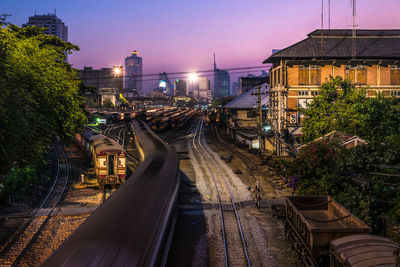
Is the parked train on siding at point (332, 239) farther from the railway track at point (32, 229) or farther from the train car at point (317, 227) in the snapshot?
the railway track at point (32, 229)

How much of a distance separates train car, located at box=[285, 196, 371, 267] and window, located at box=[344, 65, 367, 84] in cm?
2422

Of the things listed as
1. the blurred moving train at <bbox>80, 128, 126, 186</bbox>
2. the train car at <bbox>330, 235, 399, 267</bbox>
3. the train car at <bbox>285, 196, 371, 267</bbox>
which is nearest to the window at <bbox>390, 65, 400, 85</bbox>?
the train car at <bbox>285, 196, 371, 267</bbox>

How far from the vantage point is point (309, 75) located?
108 feet

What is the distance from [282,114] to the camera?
34094 millimetres

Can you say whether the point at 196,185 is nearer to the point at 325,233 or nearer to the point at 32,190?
the point at 32,190

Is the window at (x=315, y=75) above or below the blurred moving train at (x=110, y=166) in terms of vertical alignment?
above

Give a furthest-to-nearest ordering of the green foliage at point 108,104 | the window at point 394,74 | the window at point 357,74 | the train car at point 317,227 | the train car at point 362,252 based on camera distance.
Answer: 1. the green foliage at point 108,104
2. the window at point 394,74
3. the window at point 357,74
4. the train car at point 317,227
5. the train car at point 362,252

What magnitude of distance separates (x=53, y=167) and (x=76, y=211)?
13.7 m

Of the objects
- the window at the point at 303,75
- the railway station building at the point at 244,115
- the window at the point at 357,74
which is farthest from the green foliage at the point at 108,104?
A: the window at the point at 357,74

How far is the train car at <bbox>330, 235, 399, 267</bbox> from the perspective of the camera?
7.36 metres

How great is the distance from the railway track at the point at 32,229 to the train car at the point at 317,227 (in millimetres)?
10045

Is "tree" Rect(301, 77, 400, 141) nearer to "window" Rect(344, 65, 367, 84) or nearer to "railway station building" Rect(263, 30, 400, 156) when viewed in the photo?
"railway station building" Rect(263, 30, 400, 156)

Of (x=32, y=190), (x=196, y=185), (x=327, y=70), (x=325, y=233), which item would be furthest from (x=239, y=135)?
(x=325, y=233)

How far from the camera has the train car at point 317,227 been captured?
31.9 ft
